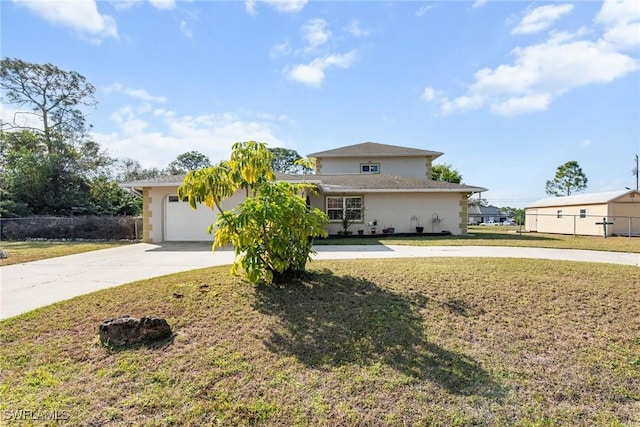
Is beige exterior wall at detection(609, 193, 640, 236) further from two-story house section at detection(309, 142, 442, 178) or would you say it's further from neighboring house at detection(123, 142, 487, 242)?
two-story house section at detection(309, 142, 442, 178)

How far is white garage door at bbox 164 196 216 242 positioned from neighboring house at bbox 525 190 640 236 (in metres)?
19.6

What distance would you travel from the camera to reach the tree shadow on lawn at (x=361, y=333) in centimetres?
324

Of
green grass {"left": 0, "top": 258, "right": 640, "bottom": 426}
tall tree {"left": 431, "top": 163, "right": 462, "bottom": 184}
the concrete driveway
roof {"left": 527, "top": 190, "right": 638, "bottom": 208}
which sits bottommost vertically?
green grass {"left": 0, "top": 258, "right": 640, "bottom": 426}

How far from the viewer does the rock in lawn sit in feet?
12.0

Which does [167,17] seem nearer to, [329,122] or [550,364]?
[329,122]

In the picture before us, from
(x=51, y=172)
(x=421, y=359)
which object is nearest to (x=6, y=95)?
(x=51, y=172)

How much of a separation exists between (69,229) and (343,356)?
1924cm

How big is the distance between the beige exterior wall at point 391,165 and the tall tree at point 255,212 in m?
17.5

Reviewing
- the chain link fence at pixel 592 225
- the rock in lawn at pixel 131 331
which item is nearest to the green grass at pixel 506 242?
the chain link fence at pixel 592 225

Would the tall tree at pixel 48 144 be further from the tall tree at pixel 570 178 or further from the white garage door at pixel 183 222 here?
the tall tree at pixel 570 178

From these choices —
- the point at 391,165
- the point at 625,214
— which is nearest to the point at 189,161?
the point at 391,165

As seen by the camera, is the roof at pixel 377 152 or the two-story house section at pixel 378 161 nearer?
the roof at pixel 377 152

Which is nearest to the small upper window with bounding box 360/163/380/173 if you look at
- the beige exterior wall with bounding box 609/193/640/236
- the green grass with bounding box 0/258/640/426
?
the beige exterior wall with bounding box 609/193/640/236

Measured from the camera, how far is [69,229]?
1669 centimetres
